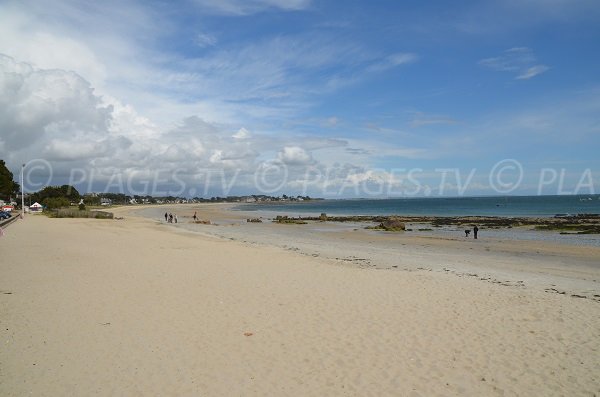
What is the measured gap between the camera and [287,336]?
7.98 m

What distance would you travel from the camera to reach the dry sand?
6051mm

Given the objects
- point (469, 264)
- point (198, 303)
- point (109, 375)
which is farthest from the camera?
point (469, 264)

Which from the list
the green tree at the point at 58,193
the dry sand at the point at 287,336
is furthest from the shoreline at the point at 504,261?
the green tree at the point at 58,193

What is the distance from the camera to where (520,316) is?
9430mm

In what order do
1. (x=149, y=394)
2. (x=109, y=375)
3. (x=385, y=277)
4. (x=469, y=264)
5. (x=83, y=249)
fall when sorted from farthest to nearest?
(x=83, y=249) → (x=469, y=264) → (x=385, y=277) → (x=109, y=375) → (x=149, y=394)

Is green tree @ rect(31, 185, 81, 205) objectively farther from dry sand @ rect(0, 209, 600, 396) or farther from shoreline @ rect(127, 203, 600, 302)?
dry sand @ rect(0, 209, 600, 396)

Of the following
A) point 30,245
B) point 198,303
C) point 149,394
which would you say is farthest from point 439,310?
point 30,245

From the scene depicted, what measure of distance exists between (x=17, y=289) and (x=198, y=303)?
529 cm

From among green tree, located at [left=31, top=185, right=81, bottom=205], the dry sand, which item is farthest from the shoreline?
green tree, located at [left=31, top=185, right=81, bottom=205]

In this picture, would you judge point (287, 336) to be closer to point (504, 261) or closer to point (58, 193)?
point (504, 261)

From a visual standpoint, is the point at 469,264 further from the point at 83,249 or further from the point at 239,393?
the point at 83,249

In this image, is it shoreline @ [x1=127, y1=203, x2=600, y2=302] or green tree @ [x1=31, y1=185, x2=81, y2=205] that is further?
green tree @ [x1=31, y1=185, x2=81, y2=205]

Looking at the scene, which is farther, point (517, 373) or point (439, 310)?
point (439, 310)

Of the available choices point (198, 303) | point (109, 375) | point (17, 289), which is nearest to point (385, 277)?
point (198, 303)
